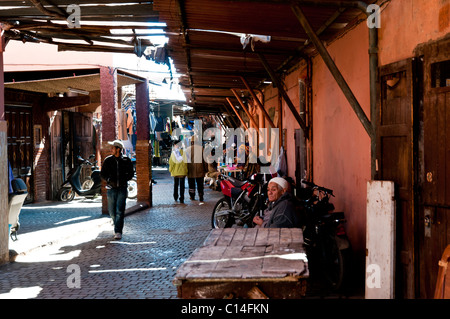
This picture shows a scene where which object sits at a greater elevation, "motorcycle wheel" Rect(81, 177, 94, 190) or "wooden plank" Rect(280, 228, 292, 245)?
"wooden plank" Rect(280, 228, 292, 245)

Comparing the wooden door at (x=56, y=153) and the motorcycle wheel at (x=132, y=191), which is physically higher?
the wooden door at (x=56, y=153)

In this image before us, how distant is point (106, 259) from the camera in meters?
7.99

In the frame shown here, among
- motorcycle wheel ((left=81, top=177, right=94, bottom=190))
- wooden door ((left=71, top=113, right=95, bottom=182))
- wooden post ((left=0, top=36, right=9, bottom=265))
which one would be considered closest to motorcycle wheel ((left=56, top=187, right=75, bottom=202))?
motorcycle wheel ((left=81, top=177, right=94, bottom=190))

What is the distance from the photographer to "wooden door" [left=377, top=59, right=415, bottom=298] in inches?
194

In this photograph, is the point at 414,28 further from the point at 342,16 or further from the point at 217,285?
the point at 217,285

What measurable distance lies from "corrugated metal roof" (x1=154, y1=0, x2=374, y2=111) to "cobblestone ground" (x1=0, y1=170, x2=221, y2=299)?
351 cm

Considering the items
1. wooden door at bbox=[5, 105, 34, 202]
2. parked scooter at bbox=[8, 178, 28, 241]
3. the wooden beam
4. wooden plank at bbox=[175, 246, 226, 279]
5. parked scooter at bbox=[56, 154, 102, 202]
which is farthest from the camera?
parked scooter at bbox=[56, 154, 102, 202]

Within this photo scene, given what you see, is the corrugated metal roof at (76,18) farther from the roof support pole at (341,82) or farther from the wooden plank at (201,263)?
the wooden plank at (201,263)

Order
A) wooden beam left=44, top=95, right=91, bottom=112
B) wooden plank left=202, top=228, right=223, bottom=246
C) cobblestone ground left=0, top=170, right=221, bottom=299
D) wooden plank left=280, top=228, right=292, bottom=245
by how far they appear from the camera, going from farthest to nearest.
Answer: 1. wooden beam left=44, top=95, right=91, bottom=112
2. cobblestone ground left=0, top=170, right=221, bottom=299
3. wooden plank left=280, top=228, right=292, bottom=245
4. wooden plank left=202, top=228, right=223, bottom=246

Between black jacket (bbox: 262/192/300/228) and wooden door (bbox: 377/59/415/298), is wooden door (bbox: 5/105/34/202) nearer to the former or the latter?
black jacket (bbox: 262/192/300/228)

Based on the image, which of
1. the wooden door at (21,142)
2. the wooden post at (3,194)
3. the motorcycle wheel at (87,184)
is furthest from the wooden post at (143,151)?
the wooden post at (3,194)

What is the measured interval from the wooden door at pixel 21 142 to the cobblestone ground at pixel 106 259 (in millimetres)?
1550

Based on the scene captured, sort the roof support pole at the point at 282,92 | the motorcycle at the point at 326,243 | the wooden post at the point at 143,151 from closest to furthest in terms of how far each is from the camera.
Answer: the motorcycle at the point at 326,243, the roof support pole at the point at 282,92, the wooden post at the point at 143,151

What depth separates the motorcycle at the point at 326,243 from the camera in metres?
5.96
